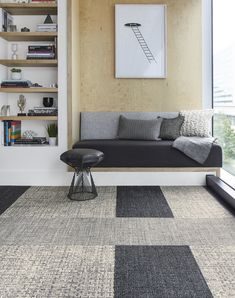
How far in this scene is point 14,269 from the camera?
2000 mm

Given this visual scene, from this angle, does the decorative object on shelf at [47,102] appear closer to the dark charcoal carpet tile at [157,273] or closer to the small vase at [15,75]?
the small vase at [15,75]

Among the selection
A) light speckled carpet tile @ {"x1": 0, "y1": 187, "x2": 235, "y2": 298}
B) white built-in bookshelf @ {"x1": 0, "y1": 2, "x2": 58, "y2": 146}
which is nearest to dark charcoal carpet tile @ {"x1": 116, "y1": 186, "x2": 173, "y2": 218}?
light speckled carpet tile @ {"x1": 0, "y1": 187, "x2": 235, "y2": 298}

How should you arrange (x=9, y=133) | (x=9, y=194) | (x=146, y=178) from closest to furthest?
(x=9, y=194) → (x=146, y=178) → (x=9, y=133)

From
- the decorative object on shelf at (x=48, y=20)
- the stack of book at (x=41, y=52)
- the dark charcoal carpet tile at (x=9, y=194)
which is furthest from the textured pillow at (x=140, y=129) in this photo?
the decorative object on shelf at (x=48, y=20)

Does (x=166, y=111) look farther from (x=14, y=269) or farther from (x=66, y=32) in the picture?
(x=14, y=269)

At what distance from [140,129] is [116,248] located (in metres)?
2.42

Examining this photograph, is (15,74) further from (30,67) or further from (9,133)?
(9,133)

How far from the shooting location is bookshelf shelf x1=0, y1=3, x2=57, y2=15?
4.24 metres

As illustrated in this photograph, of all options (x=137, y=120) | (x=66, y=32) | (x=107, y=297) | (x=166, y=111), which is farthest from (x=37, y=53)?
(x=107, y=297)

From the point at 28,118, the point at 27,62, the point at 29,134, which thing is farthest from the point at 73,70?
the point at 29,134

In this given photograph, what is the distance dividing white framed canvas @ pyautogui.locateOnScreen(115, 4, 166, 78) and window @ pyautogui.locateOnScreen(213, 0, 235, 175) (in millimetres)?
701

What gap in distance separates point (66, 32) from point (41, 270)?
9.91ft

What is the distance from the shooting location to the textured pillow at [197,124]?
460 cm

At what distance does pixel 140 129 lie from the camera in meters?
4.55
